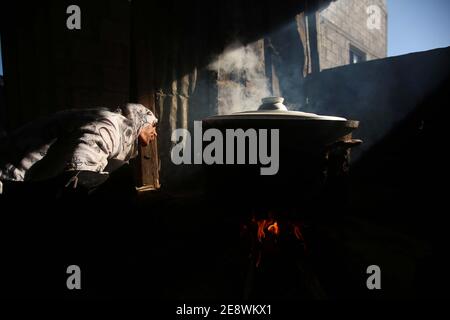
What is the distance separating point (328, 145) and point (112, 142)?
1.96 metres

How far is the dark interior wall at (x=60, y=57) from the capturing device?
3576 millimetres

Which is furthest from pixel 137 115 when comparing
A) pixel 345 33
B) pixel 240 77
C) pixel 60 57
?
pixel 345 33

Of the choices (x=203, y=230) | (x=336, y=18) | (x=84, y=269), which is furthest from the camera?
(x=336, y=18)

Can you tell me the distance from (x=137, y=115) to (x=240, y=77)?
230cm

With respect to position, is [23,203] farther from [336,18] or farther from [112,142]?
[336,18]

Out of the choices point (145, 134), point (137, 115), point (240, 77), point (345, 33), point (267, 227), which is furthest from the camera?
point (345, 33)

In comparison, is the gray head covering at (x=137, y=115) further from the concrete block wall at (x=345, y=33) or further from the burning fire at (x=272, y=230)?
the concrete block wall at (x=345, y=33)

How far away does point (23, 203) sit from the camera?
196cm

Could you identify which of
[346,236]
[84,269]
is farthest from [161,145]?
[346,236]

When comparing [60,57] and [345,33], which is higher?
[345,33]

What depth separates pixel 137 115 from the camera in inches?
132

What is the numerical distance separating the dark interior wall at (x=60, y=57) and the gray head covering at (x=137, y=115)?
66cm

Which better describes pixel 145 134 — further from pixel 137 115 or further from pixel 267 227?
pixel 267 227

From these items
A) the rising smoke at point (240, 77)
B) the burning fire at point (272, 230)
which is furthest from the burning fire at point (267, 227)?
the rising smoke at point (240, 77)
